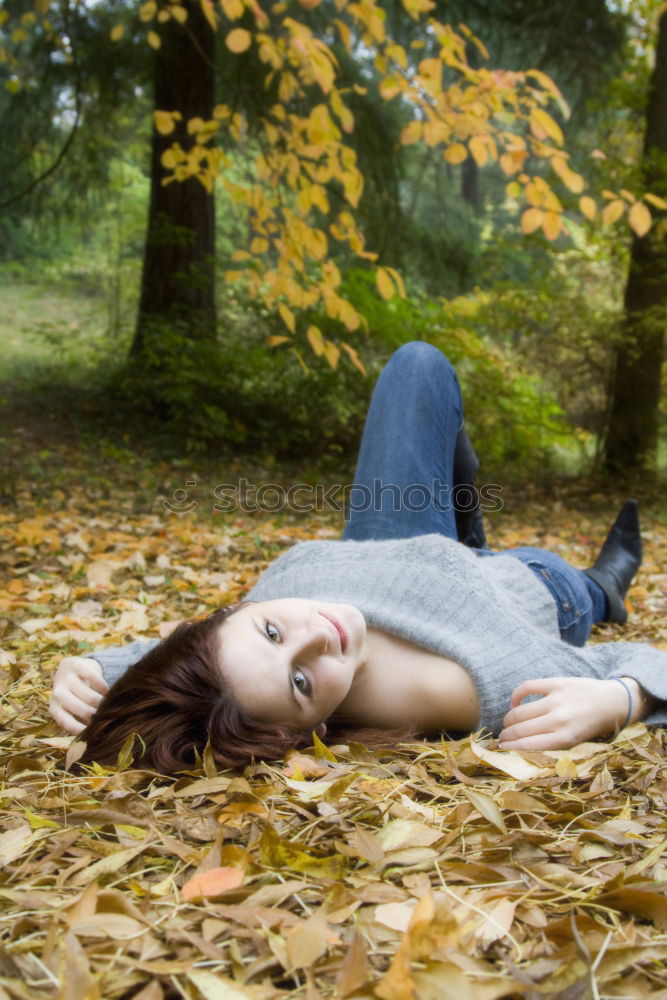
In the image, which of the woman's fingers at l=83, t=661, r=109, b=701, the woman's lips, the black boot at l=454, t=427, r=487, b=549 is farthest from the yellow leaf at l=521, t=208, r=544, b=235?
the woman's fingers at l=83, t=661, r=109, b=701

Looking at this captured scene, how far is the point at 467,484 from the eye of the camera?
10.0 ft

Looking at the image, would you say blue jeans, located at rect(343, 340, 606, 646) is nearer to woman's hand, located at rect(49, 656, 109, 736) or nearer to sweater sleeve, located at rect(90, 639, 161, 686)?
sweater sleeve, located at rect(90, 639, 161, 686)

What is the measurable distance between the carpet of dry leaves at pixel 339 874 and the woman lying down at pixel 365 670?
7cm

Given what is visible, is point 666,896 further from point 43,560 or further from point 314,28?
point 314,28

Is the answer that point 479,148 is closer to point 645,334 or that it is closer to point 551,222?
point 551,222

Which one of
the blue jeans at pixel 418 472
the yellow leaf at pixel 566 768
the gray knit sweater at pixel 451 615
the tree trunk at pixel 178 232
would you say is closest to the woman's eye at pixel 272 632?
the gray knit sweater at pixel 451 615

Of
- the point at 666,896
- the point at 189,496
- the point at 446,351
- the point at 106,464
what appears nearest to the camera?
the point at 666,896

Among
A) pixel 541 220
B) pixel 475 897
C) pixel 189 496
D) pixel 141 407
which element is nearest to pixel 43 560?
pixel 189 496

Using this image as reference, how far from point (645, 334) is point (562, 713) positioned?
583 cm

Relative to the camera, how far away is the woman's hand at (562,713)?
5.71 feet

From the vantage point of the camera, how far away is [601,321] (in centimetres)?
698

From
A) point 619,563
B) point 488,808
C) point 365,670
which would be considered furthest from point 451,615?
point 619,563

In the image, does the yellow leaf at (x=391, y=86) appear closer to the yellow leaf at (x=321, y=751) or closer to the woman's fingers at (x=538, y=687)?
the woman's fingers at (x=538, y=687)

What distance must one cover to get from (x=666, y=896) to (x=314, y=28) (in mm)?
8898
